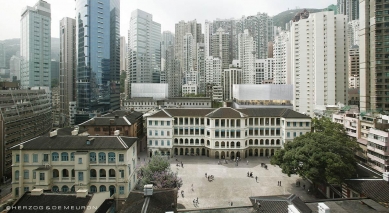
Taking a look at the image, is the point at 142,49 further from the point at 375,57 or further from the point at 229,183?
the point at 229,183

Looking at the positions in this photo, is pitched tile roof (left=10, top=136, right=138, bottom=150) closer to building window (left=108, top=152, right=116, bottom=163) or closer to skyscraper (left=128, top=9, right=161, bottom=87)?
building window (left=108, top=152, right=116, bottom=163)

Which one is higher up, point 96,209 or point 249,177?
point 96,209

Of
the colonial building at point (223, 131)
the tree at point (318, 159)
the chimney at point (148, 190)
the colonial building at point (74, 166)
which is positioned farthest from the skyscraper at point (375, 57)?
the chimney at point (148, 190)

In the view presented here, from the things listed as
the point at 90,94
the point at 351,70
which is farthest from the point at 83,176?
the point at 351,70

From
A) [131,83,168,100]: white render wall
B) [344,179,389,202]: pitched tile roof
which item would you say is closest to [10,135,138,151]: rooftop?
[344,179,389,202]: pitched tile roof

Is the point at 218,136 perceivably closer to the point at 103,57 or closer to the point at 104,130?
the point at 104,130

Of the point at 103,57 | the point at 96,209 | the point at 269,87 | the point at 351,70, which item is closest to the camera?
the point at 96,209
